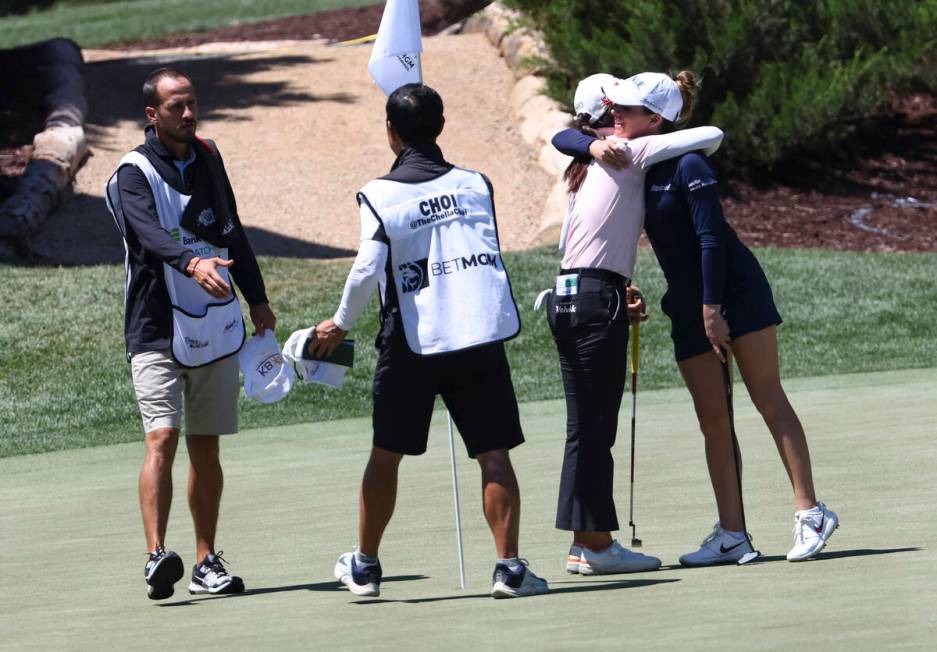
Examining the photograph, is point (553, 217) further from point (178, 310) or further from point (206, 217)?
point (178, 310)

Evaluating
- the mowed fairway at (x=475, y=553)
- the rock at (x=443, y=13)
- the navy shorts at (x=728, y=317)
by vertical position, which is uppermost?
the navy shorts at (x=728, y=317)

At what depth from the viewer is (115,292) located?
55.8ft

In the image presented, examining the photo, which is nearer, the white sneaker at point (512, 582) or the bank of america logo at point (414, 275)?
the white sneaker at point (512, 582)

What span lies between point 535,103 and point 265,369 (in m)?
18.1

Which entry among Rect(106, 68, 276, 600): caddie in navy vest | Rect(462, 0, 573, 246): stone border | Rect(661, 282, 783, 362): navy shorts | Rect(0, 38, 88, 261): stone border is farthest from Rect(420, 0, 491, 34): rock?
Rect(661, 282, 783, 362): navy shorts

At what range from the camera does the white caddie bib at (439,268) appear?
6.02 metres

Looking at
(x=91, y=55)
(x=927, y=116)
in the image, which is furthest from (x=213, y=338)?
(x=91, y=55)

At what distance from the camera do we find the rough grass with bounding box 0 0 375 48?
36312 mm

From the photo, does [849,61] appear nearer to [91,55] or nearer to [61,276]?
[61,276]

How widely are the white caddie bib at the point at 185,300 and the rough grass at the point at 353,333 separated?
17.9 feet

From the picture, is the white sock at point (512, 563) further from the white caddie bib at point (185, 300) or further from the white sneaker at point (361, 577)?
the white caddie bib at point (185, 300)

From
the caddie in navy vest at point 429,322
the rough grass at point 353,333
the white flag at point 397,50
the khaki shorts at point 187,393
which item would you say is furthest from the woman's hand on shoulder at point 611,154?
the rough grass at point 353,333

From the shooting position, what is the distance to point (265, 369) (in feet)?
22.0

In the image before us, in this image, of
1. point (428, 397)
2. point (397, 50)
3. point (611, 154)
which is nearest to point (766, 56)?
point (397, 50)
